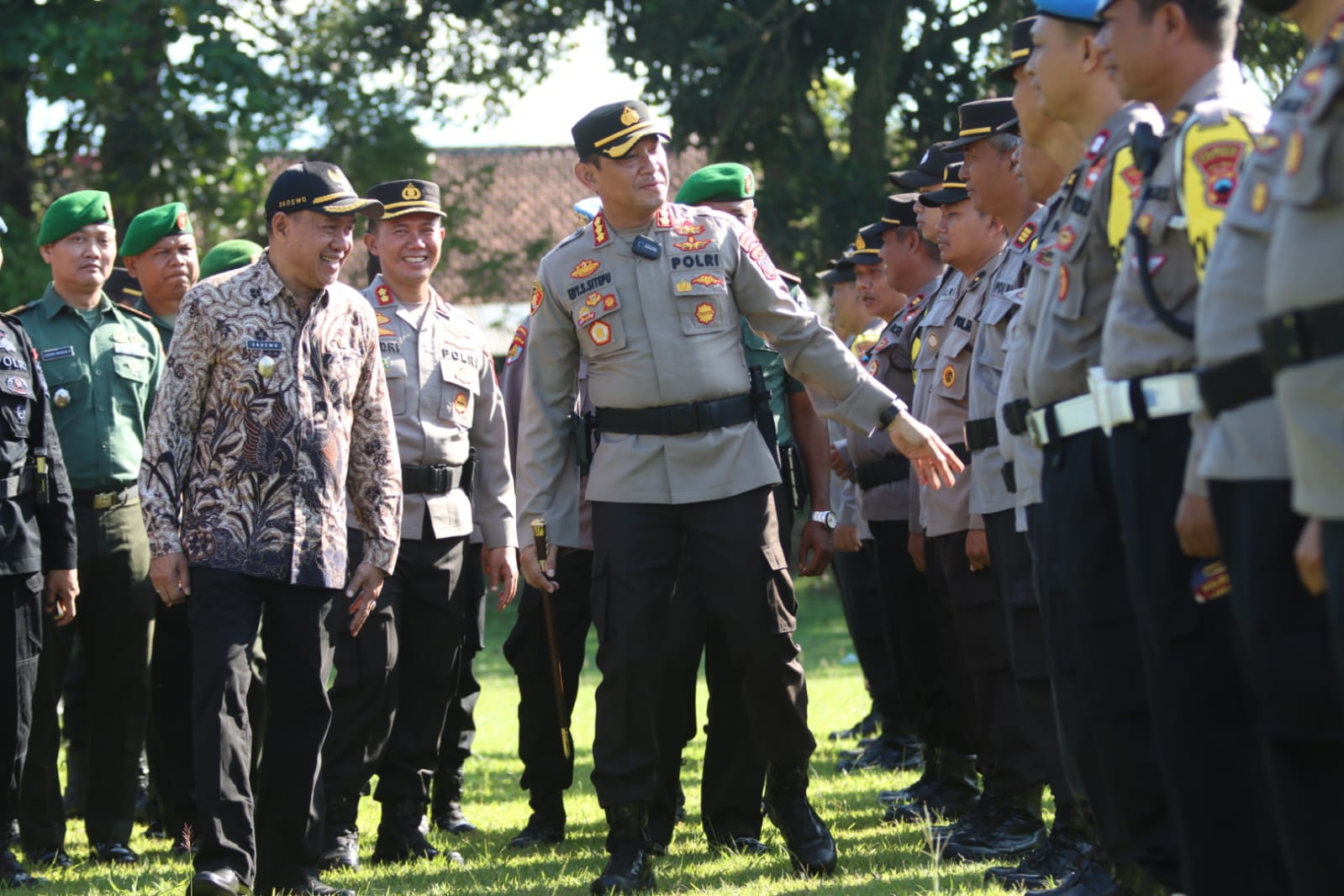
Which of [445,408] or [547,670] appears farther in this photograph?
[547,670]

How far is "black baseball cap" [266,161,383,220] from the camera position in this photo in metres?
5.48

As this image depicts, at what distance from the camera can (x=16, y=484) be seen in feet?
19.7

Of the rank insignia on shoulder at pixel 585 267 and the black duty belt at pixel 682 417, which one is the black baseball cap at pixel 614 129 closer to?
the rank insignia on shoulder at pixel 585 267

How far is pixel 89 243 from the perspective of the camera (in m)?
6.96

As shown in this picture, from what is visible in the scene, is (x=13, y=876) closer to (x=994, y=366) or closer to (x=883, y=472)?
(x=883, y=472)

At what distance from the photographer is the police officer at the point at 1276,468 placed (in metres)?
2.64

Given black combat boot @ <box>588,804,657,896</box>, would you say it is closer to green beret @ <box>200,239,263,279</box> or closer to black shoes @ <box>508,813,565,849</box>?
black shoes @ <box>508,813,565,849</box>

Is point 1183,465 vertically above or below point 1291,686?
above

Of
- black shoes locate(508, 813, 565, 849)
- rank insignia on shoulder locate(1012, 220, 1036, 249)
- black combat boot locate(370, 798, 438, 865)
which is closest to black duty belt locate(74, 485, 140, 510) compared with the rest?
black combat boot locate(370, 798, 438, 865)

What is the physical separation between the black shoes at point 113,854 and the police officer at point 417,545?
95cm

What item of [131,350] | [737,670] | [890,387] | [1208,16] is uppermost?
[1208,16]

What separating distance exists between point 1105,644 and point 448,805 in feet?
13.6

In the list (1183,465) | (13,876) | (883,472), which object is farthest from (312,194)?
(1183,465)

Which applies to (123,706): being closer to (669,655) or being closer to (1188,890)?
(669,655)
